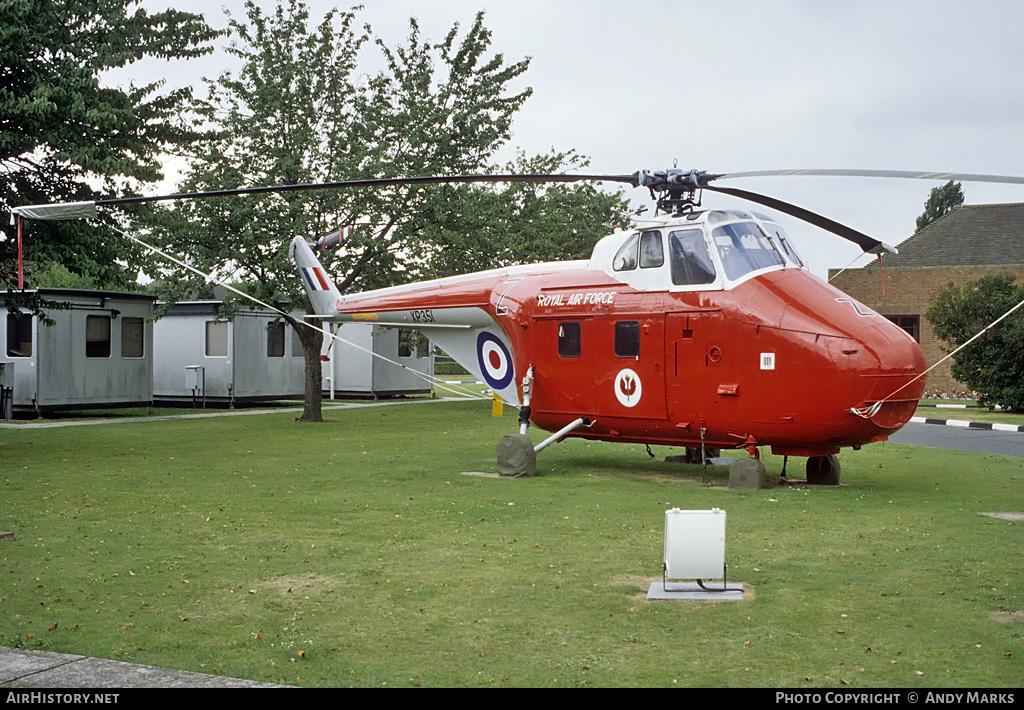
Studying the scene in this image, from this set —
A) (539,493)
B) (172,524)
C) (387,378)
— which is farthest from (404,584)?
(387,378)

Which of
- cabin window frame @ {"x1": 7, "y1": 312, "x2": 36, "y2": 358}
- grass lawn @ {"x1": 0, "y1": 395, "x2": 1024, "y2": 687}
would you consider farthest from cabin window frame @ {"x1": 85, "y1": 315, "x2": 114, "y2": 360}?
grass lawn @ {"x1": 0, "y1": 395, "x2": 1024, "y2": 687}

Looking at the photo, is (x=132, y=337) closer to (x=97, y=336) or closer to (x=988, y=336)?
(x=97, y=336)

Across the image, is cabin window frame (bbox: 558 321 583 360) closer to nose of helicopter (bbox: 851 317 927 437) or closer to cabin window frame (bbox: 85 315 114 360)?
nose of helicopter (bbox: 851 317 927 437)

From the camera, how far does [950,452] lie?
679 inches

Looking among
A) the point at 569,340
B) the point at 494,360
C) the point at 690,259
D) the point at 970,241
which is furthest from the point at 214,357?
the point at 970,241

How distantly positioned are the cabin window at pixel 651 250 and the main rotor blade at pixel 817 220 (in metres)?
1.48

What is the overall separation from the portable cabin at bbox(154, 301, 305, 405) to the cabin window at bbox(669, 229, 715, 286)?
17481 millimetres

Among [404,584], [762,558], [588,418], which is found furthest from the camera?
[588,418]

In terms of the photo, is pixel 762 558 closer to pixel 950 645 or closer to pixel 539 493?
pixel 950 645

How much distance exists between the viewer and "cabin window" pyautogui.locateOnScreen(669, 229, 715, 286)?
12734 mm

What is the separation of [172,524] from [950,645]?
7.09m

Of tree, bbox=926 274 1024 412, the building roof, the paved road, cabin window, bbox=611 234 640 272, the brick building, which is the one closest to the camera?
cabin window, bbox=611 234 640 272

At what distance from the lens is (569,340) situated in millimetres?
14164

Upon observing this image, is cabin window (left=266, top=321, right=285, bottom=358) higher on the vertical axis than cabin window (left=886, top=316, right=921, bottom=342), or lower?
lower
